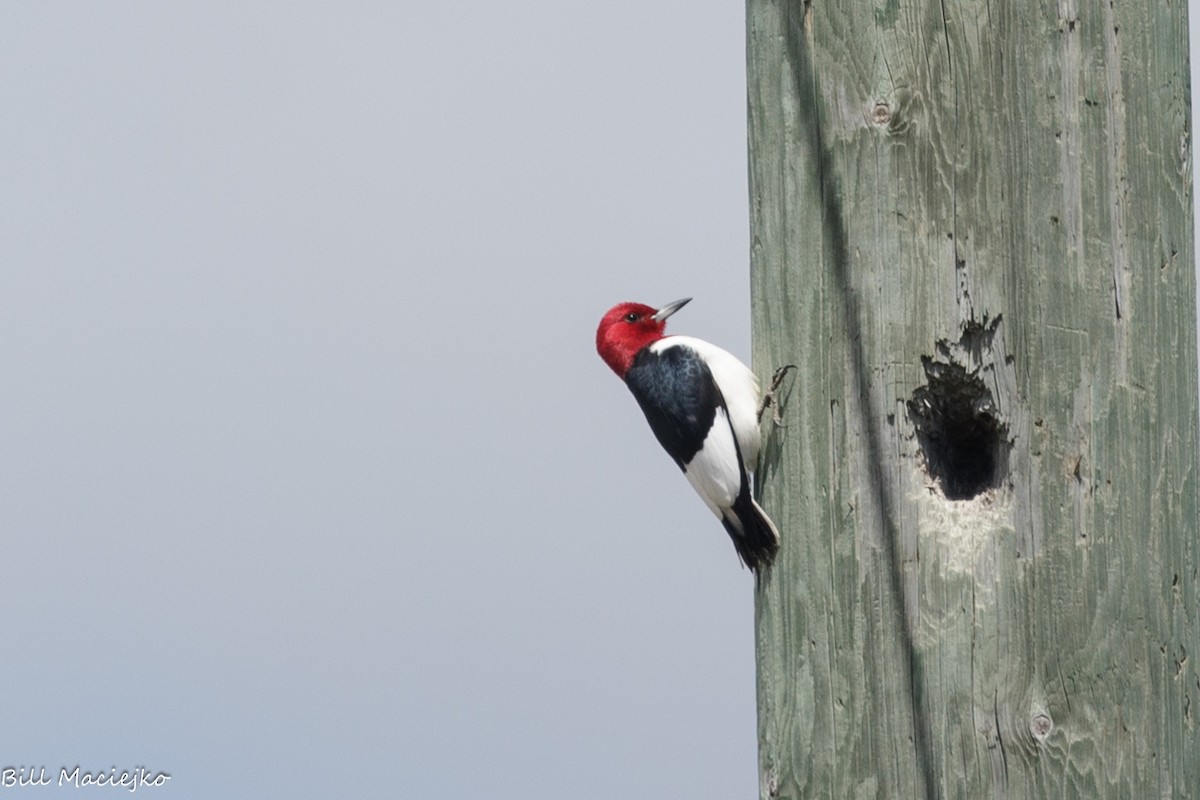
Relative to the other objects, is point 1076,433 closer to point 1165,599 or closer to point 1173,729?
point 1165,599

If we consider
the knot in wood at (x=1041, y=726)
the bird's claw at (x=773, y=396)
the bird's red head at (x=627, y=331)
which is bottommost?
the knot in wood at (x=1041, y=726)

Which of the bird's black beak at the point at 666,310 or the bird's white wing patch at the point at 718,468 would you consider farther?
the bird's black beak at the point at 666,310

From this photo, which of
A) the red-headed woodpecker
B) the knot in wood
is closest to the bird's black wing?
the red-headed woodpecker

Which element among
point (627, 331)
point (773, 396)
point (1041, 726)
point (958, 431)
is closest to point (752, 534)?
point (773, 396)

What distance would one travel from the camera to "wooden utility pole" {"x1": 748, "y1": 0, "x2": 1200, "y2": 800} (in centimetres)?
280

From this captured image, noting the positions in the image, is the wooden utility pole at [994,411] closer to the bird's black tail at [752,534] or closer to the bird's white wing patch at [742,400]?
the bird's black tail at [752,534]

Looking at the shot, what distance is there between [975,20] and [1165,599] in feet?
3.84

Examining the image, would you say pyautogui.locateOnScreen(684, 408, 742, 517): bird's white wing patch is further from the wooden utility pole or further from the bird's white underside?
the wooden utility pole

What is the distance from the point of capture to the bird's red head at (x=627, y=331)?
170 inches

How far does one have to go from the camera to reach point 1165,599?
2844 mm

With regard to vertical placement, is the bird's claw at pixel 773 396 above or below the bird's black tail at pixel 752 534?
above

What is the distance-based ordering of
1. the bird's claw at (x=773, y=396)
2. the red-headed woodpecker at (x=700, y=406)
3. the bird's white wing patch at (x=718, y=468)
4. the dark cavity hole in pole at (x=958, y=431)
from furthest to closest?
the bird's white wing patch at (x=718, y=468) → the red-headed woodpecker at (x=700, y=406) → the bird's claw at (x=773, y=396) → the dark cavity hole in pole at (x=958, y=431)

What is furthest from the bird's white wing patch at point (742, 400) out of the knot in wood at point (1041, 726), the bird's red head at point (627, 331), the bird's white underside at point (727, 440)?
the knot in wood at point (1041, 726)

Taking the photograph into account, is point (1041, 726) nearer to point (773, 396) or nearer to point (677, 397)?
point (773, 396)
